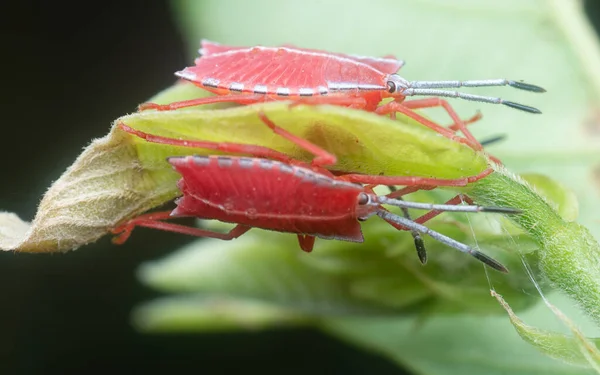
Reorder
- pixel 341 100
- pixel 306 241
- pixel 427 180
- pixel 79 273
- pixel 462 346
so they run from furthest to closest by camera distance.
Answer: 1. pixel 79 273
2. pixel 462 346
3. pixel 306 241
4. pixel 341 100
5. pixel 427 180

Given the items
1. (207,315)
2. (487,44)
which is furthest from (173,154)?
(487,44)

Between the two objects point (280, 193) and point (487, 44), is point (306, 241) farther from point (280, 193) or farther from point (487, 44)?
point (487, 44)

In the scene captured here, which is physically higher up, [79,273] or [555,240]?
[555,240]

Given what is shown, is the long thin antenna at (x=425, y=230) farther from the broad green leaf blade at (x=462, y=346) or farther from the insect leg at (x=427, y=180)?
the broad green leaf blade at (x=462, y=346)

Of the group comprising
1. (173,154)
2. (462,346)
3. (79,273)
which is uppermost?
(173,154)

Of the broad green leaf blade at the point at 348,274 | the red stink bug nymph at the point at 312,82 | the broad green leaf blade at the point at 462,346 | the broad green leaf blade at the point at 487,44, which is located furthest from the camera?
the broad green leaf blade at the point at 487,44

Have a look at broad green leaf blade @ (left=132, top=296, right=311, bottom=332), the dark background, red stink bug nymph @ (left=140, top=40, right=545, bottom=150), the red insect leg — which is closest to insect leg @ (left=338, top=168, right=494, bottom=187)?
the red insect leg

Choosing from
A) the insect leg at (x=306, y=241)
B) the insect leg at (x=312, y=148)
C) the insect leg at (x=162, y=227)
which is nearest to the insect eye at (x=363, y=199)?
the insect leg at (x=312, y=148)

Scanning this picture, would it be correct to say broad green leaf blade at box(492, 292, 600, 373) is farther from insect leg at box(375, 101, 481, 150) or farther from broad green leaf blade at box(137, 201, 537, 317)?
insect leg at box(375, 101, 481, 150)
